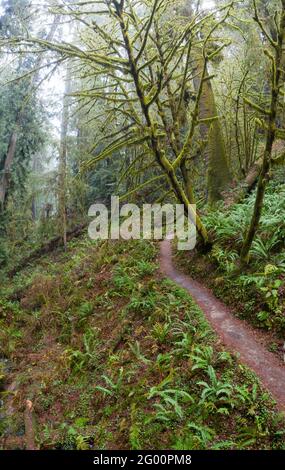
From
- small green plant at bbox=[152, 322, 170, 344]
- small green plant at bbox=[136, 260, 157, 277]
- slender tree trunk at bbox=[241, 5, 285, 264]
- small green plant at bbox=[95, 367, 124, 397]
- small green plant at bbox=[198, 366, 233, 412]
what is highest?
slender tree trunk at bbox=[241, 5, 285, 264]

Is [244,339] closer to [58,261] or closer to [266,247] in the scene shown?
[266,247]

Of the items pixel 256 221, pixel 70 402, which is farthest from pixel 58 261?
pixel 256 221

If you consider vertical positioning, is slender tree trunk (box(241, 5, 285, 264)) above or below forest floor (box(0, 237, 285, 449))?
above

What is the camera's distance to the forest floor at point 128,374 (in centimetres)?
474

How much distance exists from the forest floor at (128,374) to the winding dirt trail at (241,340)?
0.17m

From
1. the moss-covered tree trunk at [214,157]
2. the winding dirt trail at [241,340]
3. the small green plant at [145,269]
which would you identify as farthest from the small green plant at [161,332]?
the moss-covered tree trunk at [214,157]

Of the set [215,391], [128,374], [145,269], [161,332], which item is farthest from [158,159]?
[215,391]

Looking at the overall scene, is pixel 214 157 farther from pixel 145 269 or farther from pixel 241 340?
pixel 241 340

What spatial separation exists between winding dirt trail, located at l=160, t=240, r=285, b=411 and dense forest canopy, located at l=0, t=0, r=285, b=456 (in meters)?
0.25

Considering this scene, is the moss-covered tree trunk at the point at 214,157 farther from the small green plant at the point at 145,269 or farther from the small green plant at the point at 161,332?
the small green plant at the point at 161,332

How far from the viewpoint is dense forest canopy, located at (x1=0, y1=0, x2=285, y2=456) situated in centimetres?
581

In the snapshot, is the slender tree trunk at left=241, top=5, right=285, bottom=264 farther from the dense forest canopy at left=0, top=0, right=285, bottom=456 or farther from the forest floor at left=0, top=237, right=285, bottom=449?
the forest floor at left=0, top=237, right=285, bottom=449

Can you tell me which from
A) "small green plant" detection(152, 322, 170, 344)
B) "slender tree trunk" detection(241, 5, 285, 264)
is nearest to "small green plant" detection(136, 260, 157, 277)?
"small green plant" detection(152, 322, 170, 344)

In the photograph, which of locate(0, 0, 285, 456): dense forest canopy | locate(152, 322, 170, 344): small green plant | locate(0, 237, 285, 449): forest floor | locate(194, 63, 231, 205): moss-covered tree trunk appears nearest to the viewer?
locate(0, 237, 285, 449): forest floor
